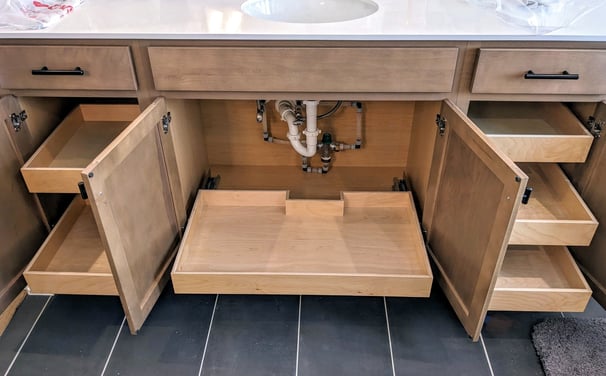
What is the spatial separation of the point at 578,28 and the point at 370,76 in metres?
0.54

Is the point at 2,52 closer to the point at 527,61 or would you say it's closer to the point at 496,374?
the point at 527,61

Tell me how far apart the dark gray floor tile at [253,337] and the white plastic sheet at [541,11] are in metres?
1.01

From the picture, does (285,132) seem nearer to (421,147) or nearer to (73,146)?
(421,147)

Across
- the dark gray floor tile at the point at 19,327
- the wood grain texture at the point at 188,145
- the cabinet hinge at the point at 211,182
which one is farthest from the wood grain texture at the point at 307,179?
the dark gray floor tile at the point at 19,327

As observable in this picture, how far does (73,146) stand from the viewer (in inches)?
56.2

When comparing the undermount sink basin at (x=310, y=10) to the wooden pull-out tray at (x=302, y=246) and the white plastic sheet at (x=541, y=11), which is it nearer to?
the white plastic sheet at (x=541, y=11)

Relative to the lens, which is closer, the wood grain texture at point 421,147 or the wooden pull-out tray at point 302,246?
the wooden pull-out tray at point 302,246

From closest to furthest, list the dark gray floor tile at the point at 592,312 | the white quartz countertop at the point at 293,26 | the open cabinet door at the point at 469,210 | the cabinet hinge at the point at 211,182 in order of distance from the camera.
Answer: the open cabinet door at the point at 469,210, the white quartz countertop at the point at 293,26, the dark gray floor tile at the point at 592,312, the cabinet hinge at the point at 211,182

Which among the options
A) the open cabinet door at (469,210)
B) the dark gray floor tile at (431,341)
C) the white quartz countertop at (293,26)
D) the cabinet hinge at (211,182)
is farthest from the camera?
the cabinet hinge at (211,182)

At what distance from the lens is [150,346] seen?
1270mm

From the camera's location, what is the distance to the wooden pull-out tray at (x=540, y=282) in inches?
46.9

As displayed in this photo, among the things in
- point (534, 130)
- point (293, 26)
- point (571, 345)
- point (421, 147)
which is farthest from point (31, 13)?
point (571, 345)

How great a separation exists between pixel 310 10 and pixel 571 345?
1.27m

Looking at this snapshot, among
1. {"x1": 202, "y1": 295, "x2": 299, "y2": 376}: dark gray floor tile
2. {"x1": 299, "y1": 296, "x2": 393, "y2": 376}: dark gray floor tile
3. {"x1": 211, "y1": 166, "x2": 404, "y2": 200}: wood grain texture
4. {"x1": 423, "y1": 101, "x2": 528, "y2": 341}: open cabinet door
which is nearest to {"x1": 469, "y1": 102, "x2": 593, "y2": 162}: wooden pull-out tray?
{"x1": 423, "y1": 101, "x2": 528, "y2": 341}: open cabinet door
